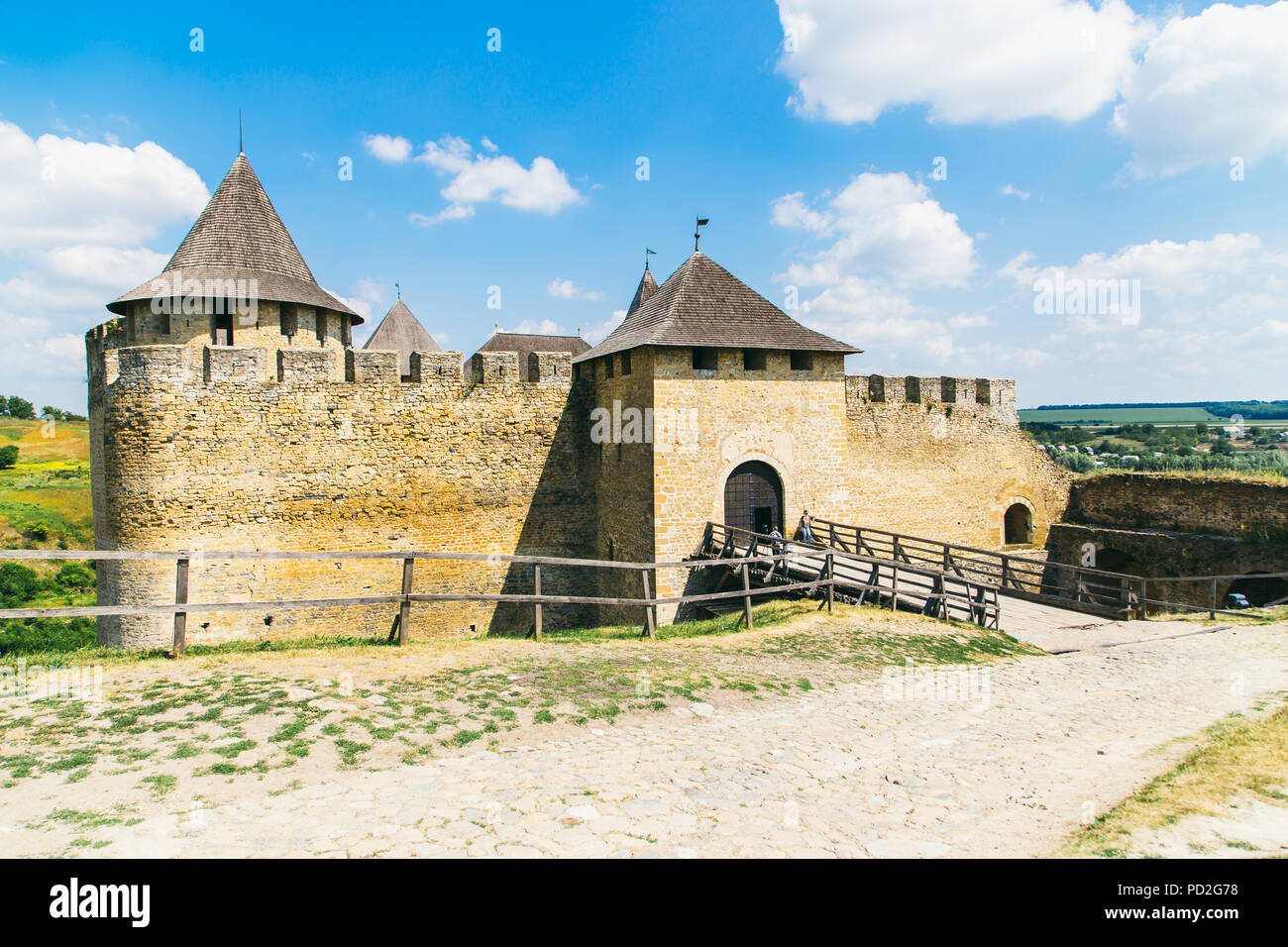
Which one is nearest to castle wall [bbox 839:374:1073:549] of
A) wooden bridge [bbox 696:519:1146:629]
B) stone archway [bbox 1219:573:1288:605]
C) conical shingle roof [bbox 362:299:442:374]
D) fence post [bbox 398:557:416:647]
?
wooden bridge [bbox 696:519:1146:629]

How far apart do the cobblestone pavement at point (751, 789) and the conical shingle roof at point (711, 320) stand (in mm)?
8233

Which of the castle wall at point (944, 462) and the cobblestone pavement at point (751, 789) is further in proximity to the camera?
the castle wall at point (944, 462)

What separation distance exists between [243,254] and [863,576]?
1588 centimetres

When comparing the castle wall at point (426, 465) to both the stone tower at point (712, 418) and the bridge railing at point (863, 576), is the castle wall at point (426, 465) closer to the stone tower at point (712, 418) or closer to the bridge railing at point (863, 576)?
the stone tower at point (712, 418)

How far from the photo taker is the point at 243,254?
56.7 feet

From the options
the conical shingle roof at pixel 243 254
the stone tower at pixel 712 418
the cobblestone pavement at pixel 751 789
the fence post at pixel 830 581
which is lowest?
the cobblestone pavement at pixel 751 789

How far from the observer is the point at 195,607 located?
8828 millimetres

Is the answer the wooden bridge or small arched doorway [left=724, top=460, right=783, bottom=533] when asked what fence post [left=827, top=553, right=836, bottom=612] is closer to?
the wooden bridge

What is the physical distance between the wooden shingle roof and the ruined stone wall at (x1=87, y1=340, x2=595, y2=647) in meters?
16.8

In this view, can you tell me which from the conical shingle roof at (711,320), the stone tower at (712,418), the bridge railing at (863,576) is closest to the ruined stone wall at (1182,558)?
the bridge railing at (863,576)

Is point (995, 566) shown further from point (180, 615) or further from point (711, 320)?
point (180, 615)

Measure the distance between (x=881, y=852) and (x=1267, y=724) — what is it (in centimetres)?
618

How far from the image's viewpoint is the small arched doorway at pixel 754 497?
52.0ft
